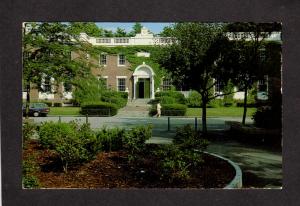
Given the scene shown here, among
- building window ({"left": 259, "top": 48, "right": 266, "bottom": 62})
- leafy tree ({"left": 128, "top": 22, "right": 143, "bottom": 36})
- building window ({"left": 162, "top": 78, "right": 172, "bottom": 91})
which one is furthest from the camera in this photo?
building window ({"left": 162, "top": 78, "right": 172, "bottom": 91})

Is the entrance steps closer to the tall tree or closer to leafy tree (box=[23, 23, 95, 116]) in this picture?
leafy tree (box=[23, 23, 95, 116])

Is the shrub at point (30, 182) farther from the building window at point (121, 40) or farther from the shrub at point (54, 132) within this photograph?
the building window at point (121, 40)

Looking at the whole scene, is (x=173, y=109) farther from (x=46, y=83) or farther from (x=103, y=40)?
(x=46, y=83)

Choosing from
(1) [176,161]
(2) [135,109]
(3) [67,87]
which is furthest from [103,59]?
(1) [176,161]

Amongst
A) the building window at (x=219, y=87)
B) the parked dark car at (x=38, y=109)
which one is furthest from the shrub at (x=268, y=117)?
the parked dark car at (x=38, y=109)

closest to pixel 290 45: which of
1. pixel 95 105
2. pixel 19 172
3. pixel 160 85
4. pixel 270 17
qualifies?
pixel 270 17

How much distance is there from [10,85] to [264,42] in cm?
453

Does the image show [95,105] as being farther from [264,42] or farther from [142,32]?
[264,42]

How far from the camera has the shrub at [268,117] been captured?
32.5ft

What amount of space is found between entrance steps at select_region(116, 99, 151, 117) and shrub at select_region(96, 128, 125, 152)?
0.33 m

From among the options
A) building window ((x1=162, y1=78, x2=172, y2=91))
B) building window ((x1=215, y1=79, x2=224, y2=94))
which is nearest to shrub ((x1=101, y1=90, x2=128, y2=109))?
building window ((x1=162, y1=78, x2=172, y2=91))

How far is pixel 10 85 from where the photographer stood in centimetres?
957

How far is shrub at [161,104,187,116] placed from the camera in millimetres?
10273

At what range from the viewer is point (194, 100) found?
10352 mm
